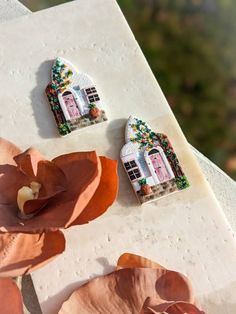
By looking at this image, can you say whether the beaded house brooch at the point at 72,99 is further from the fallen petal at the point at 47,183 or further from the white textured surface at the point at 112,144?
the fallen petal at the point at 47,183

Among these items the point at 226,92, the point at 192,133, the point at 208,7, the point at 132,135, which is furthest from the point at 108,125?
the point at 208,7

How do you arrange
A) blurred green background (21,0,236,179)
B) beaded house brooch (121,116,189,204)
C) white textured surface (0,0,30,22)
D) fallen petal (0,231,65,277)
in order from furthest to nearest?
blurred green background (21,0,236,179), white textured surface (0,0,30,22), beaded house brooch (121,116,189,204), fallen petal (0,231,65,277)

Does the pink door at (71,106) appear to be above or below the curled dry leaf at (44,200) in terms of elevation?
above

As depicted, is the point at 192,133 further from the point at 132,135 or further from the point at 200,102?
the point at 132,135

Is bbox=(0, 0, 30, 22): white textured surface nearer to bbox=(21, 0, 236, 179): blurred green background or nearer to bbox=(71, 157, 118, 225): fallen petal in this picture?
bbox=(21, 0, 236, 179): blurred green background

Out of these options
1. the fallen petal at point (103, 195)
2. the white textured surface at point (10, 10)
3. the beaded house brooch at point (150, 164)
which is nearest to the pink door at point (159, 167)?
the beaded house brooch at point (150, 164)

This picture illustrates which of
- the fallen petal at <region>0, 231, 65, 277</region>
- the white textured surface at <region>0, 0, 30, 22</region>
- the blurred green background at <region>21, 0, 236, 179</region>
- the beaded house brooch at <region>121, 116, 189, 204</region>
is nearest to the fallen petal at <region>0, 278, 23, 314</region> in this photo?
the fallen petal at <region>0, 231, 65, 277</region>

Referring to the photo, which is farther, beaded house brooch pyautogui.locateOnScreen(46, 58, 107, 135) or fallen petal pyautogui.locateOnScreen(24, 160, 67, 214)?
beaded house brooch pyautogui.locateOnScreen(46, 58, 107, 135)
